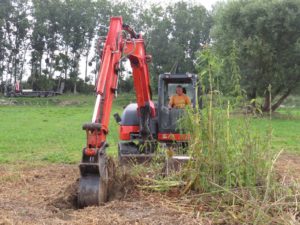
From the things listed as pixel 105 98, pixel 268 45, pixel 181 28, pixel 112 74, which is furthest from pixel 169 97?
pixel 181 28

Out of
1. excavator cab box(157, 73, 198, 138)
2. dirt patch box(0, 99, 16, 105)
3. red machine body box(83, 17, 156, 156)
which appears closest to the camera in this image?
red machine body box(83, 17, 156, 156)

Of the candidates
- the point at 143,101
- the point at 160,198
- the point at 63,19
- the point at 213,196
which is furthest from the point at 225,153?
the point at 63,19

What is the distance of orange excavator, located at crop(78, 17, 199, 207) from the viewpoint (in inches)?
230

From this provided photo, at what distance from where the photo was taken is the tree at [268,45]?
86.8ft

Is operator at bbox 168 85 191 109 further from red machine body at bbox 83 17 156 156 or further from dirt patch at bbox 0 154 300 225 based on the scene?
dirt patch at bbox 0 154 300 225

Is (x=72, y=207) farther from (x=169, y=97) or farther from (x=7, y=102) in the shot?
(x=7, y=102)

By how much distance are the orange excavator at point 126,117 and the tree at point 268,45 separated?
17.3m

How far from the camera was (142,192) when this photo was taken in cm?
624

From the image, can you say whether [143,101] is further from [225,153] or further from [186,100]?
[225,153]

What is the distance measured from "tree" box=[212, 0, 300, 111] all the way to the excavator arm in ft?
60.2

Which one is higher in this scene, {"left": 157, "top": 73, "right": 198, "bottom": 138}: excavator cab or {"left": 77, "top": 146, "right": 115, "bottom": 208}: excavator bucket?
{"left": 157, "top": 73, "right": 198, "bottom": 138}: excavator cab

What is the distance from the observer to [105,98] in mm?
6508

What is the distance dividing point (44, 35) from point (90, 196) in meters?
51.0

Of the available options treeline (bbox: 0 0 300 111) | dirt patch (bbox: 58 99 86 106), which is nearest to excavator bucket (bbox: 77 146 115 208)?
dirt patch (bbox: 58 99 86 106)
